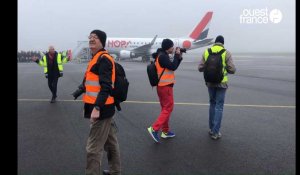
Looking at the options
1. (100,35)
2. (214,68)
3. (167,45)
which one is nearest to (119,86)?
(100,35)

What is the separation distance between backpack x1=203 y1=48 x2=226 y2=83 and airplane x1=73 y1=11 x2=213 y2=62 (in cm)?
3150

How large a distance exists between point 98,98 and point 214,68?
9.54 feet

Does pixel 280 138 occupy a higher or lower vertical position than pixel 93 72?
lower

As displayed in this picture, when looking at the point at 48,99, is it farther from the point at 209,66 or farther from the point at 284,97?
the point at 284,97

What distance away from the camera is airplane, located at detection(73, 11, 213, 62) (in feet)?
126

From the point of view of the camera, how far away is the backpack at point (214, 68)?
574 cm

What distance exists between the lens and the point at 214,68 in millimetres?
5750

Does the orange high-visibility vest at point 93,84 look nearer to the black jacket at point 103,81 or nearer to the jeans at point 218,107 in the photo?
the black jacket at point 103,81

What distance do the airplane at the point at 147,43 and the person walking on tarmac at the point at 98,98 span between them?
1318 inches

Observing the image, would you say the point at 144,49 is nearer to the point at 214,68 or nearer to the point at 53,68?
the point at 53,68

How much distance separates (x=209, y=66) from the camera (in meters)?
5.82

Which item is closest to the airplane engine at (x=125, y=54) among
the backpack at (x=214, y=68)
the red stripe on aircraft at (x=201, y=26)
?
the red stripe on aircraft at (x=201, y=26)
